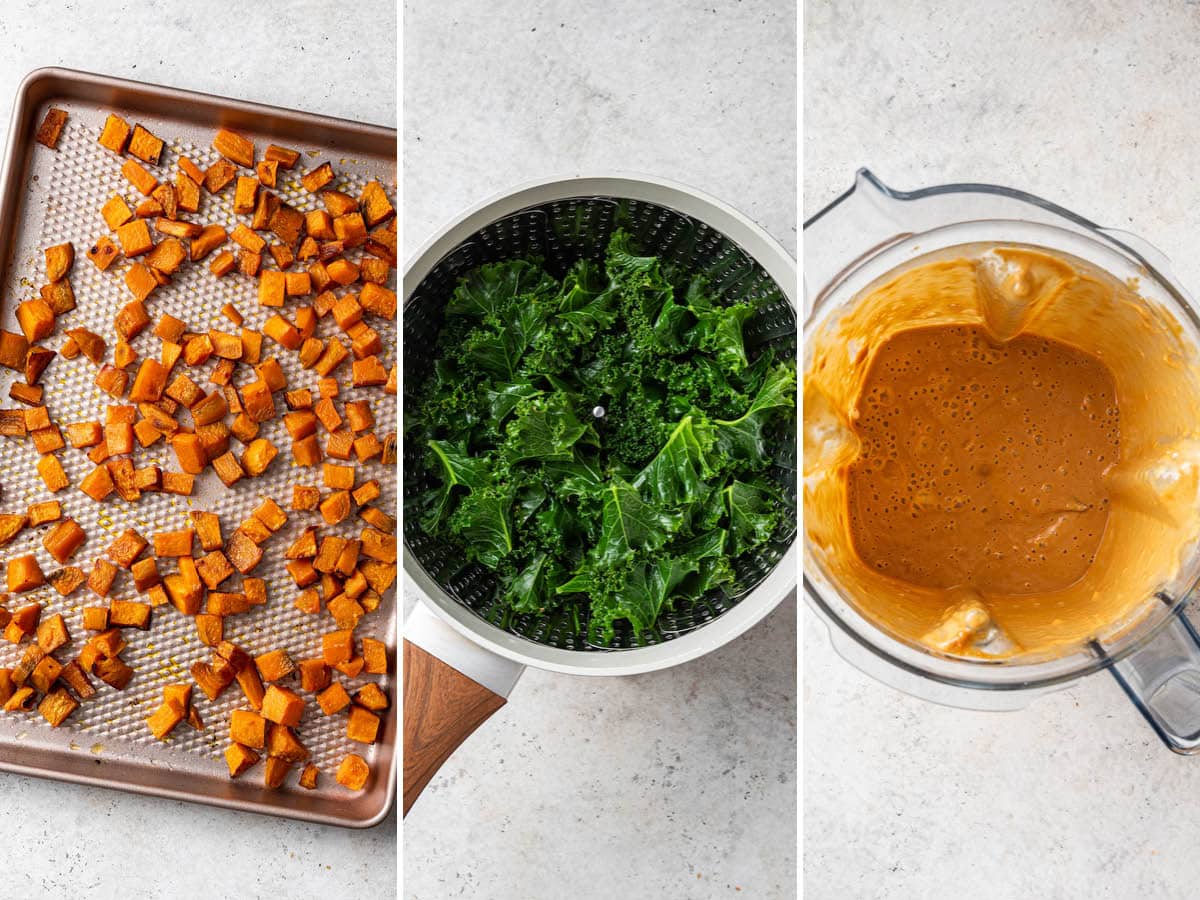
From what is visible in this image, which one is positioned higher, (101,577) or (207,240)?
(207,240)

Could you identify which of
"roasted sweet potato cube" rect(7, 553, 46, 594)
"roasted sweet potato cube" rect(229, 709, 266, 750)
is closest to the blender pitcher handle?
"roasted sweet potato cube" rect(229, 709, 266, 750)

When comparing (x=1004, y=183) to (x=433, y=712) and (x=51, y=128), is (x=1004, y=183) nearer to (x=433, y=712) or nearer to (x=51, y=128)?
(x=433, y=712)

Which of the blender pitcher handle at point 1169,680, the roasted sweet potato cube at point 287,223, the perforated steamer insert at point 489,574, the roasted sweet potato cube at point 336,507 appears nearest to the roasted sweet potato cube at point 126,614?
the roasted sweet potato cube at point 336,507

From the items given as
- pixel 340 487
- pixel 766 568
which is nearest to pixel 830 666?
pixel 766 568

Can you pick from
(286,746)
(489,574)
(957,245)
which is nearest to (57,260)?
(286,746)

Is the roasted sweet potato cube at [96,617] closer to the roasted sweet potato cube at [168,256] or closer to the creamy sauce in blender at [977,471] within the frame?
the roasted sweet potato cube at [168,256]

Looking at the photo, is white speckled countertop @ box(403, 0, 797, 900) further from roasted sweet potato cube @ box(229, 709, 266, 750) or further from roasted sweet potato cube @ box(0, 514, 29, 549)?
roasted sweet potato cube @ box(0, 514, 29, 549)
